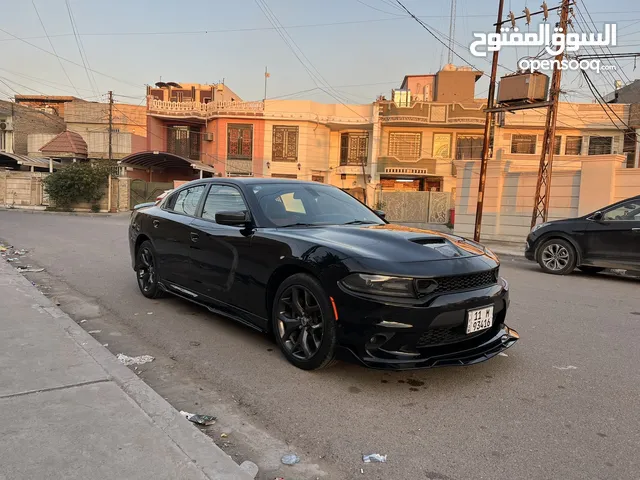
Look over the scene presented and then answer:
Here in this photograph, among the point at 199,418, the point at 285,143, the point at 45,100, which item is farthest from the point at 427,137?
the point at 45,100

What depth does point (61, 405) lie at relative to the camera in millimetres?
2949

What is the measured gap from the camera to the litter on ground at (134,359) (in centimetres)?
408

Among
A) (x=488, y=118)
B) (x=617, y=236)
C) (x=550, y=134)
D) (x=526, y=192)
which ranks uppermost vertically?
(x=488, y=118)

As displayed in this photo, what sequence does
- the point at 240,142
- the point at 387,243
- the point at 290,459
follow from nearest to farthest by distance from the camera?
1. the point at 290,459
2. the point at 387,243
3. the point at 240,142

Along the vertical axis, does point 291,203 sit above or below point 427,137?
below

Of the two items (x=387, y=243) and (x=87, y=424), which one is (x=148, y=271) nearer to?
(x=87, y=424)

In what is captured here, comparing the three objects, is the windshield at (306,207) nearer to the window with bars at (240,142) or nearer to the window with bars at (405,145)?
the window with bars at (405,145)

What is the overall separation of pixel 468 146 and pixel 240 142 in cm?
1596

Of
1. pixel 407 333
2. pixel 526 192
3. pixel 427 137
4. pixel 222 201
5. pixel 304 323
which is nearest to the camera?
pixel 407 333

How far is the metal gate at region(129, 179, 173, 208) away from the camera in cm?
3053

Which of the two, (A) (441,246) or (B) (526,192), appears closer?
(A) (441,246)

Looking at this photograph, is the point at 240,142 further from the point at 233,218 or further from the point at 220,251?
the point at 233,218

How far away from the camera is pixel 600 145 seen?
102 feet

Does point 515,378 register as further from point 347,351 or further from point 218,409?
point 218,409
